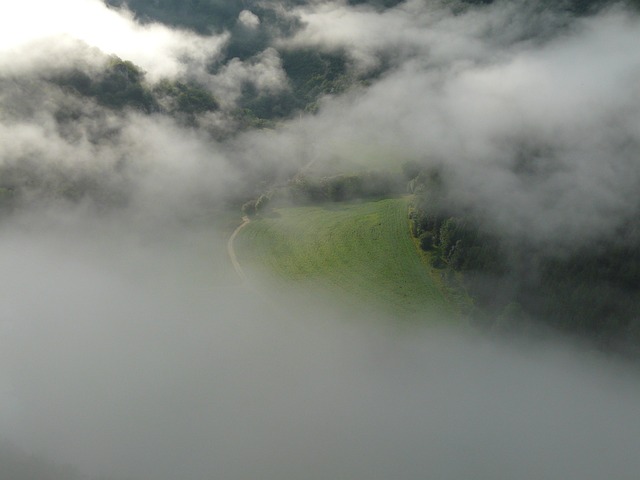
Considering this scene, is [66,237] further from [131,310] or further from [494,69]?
[494,69]

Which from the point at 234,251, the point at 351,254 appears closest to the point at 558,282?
the point at 351,254

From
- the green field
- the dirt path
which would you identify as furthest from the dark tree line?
the dirt path

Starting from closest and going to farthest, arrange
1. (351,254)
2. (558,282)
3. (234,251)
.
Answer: (558,282), (351,254), (234,251)

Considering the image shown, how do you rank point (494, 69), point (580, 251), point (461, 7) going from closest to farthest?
1. point (580, 251)
2. point (494, 69)
3. point (461, 7)

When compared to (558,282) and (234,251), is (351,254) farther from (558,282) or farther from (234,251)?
(558,282)

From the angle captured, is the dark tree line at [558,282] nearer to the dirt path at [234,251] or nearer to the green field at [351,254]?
the green field at [351,254]

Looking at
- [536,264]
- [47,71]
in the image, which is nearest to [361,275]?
[536,264]
